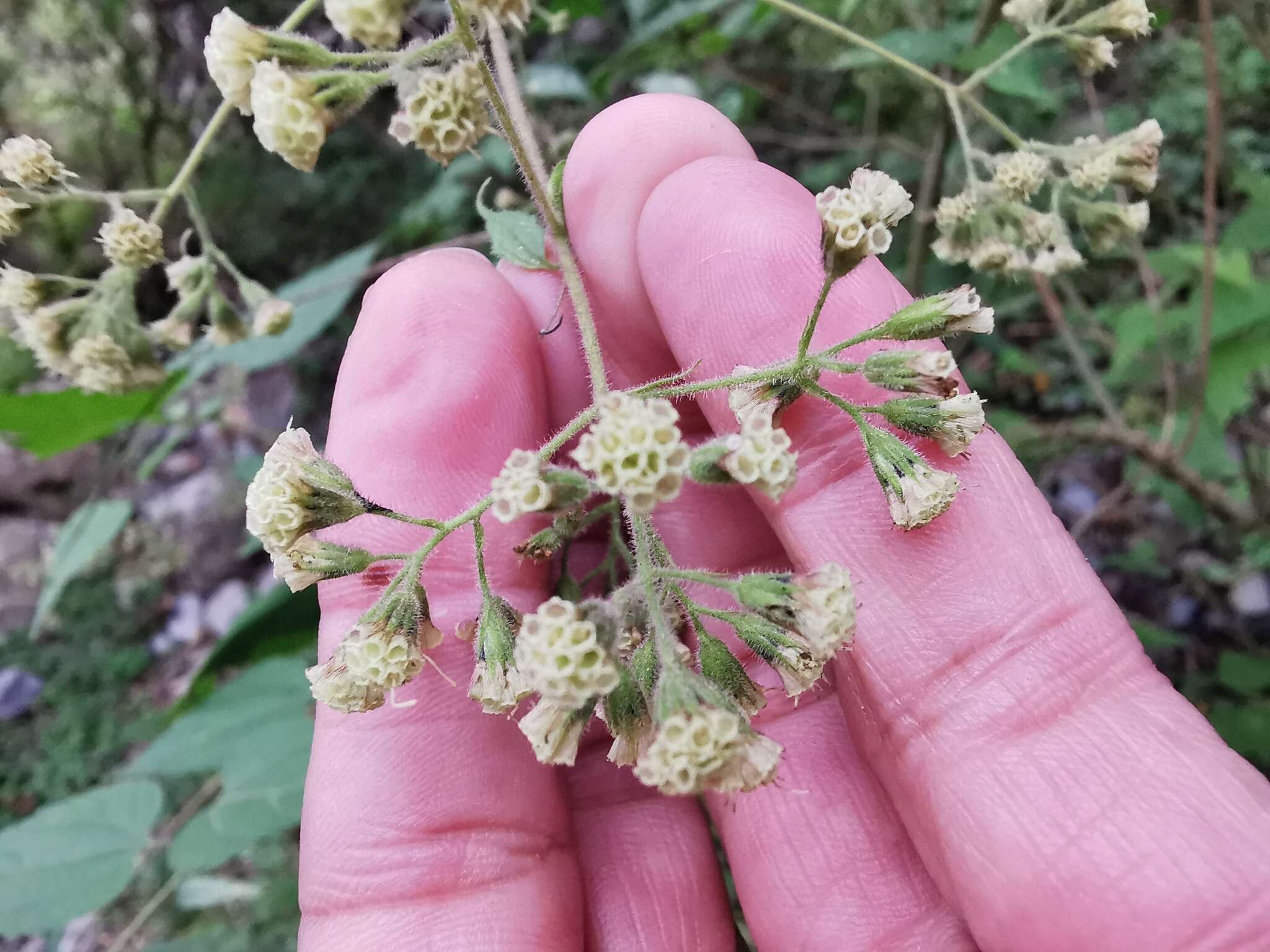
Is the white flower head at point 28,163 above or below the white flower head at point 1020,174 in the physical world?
below

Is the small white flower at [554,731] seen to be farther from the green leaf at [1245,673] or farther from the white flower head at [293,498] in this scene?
the green leaf at [1245,673]

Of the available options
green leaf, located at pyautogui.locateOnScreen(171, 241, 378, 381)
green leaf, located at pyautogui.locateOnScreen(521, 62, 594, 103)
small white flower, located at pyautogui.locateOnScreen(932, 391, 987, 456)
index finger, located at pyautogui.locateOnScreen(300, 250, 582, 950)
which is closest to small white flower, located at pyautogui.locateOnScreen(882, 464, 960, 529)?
small white flower, located at pyautogui.locateOnScreen(932, 391, 987, 456)

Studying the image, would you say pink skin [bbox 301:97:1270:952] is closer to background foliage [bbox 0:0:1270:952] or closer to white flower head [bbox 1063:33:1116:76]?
background foliage [bbox 0:0:1270:952]

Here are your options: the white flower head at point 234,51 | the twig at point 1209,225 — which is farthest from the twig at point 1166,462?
the white flower head at point 234,51

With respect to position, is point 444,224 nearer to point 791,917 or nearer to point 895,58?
point 895,58

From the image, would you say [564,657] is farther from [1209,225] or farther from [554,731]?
[1209,225]

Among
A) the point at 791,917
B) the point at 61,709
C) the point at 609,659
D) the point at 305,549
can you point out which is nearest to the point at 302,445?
the point at 305,549

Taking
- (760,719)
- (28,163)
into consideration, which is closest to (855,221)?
(760,719)
